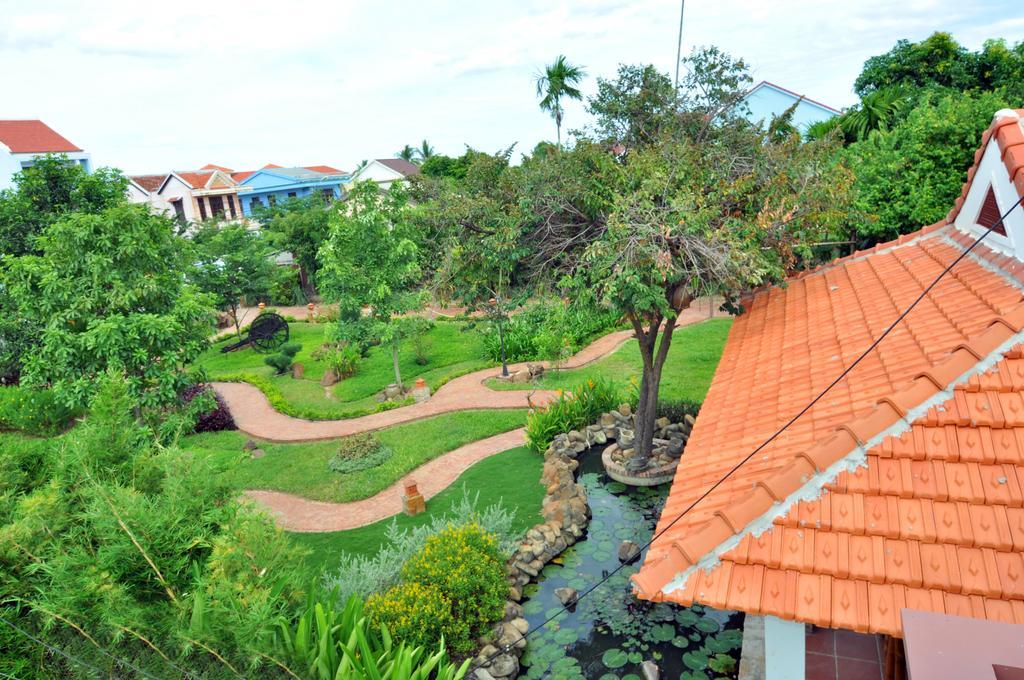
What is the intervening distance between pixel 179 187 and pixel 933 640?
51634 millimetres

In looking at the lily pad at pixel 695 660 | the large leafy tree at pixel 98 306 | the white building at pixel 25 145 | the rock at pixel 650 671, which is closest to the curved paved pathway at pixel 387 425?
the large leafy tree at pixel 98 306

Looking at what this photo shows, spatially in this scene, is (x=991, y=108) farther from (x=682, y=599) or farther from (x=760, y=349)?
(x=682, y=599)

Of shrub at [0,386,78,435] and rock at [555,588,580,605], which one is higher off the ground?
shrub at [0,386,78,435]

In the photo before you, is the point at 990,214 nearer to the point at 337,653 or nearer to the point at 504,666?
the point at 504,666

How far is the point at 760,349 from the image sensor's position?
8258mm

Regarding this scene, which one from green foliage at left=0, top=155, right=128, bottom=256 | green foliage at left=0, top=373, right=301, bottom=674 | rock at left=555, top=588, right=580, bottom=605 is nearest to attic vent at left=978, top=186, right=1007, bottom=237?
rock at left=555, top=588, right=580, bottom=605

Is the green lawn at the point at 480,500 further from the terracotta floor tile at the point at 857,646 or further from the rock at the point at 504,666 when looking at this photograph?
the terracotta floor tile at the point at 857,646

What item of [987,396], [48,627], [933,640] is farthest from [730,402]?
[48,627]

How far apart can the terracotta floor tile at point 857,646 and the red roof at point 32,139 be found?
43.4 m

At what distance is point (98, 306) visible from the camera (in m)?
10.6

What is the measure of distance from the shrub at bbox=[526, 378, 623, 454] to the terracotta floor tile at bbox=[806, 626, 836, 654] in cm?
699

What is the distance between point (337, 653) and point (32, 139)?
44178 mm

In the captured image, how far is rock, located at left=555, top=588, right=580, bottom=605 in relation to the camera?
8.65 metres

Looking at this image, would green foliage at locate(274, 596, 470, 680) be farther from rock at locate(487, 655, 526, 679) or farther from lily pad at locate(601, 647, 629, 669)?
lily pad at locate(601, 647, 629, 669)
